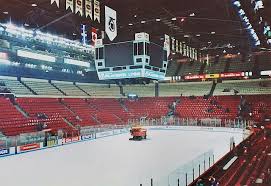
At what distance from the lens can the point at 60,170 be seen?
12016 millimetres

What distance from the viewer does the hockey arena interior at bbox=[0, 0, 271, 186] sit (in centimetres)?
1152

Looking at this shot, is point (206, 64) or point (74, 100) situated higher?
point (206, 64)

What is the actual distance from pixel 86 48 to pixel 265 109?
19212 mm

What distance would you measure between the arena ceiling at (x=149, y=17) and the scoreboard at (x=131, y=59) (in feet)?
1.85

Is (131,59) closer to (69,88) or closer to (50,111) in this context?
(50,111)

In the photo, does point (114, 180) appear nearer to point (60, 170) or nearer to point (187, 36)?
point (60, 170)

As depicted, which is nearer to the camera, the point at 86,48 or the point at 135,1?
the point at 135,1

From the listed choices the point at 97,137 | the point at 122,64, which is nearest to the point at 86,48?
the point at 97,137

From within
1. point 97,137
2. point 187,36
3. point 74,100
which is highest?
point 187,36

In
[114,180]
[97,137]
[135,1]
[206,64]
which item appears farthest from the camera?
[206,64]

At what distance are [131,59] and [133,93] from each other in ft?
94.2

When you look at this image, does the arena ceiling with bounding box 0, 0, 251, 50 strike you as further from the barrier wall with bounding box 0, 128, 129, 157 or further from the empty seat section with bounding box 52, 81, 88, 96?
the empty seat section with bounding box 52, 81, 88, 96

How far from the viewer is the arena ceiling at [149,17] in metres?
16.3

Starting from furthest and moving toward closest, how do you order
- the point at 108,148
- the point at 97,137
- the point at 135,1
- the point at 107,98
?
the point at 107,98, the point at 97,137, the point at 108,148, the point at 135,1
